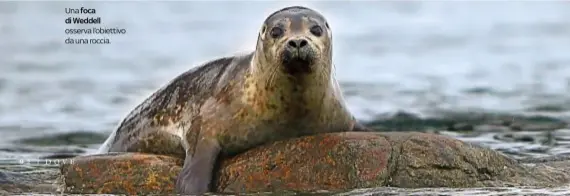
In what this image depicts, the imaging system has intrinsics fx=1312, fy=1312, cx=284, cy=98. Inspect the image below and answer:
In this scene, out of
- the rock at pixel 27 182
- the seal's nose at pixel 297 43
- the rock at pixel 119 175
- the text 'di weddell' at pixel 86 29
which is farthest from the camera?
the text 'di weddell' at pixel 86 29

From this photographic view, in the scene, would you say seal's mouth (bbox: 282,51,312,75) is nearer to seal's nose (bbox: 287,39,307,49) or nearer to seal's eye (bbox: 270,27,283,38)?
seal's nose (bbox: 287,39,307,49)

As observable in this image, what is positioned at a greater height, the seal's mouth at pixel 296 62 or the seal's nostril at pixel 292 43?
the seal's nostril at pixel 292 43

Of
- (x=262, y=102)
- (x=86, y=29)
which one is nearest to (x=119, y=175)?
(x=262, y=102)

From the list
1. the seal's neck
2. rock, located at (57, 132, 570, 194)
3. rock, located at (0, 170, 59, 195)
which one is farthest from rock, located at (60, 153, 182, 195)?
the seal's neck

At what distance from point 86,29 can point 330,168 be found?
11389 millimetres

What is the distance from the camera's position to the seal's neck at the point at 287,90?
772cm

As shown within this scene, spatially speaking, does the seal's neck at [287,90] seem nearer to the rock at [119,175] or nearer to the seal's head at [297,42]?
the seal's head at [297,42]

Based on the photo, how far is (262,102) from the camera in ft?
26.1

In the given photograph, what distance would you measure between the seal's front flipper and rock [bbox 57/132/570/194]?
0.09 m

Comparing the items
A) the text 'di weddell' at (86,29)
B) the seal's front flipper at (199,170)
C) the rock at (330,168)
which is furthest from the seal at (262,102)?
the text 'di weddell' at (86,29)

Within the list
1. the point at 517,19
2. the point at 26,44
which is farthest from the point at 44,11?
the point at 517,19

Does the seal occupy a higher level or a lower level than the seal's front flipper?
higher

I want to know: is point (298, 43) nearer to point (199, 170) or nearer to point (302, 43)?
point (302, 43)

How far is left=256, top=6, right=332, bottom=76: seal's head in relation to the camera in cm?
741
